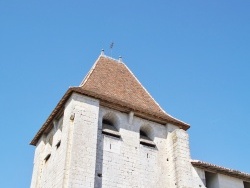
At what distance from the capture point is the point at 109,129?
14984mm

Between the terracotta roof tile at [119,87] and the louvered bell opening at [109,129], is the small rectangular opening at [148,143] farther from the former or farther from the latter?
the terracotta roof tile at [119,87]

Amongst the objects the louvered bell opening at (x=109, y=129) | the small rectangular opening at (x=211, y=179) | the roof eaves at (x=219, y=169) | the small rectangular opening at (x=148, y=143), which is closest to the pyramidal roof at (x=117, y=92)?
the louvered bell opening at (x=109, y=129)

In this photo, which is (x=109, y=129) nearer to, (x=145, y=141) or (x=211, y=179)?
(x=145, y=141)

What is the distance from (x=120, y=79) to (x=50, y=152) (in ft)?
14.0

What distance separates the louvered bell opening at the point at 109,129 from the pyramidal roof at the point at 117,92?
599 millimetres

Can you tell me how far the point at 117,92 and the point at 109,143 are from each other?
2.70m

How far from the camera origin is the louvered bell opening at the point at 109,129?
14.8 m

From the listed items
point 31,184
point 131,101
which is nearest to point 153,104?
point 131,101

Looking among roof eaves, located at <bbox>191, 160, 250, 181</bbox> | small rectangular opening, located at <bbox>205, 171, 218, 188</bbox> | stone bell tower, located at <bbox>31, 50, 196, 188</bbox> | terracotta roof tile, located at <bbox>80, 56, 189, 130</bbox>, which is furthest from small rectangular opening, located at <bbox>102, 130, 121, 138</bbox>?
small rectangular opening, located at <bbox>205, 171, 218, 188</bbox>

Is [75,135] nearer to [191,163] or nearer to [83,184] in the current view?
[83,184]

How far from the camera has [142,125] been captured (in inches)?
622

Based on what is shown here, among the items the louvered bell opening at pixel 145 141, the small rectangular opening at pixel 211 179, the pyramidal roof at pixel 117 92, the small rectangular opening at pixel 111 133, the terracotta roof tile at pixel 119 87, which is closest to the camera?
the small rectangular opening at pixel 111 133

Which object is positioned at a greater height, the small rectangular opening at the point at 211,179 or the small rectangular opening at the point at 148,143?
the small rectangular opening at the point at 148,143

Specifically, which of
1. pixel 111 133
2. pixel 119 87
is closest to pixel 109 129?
pixel 111 133
